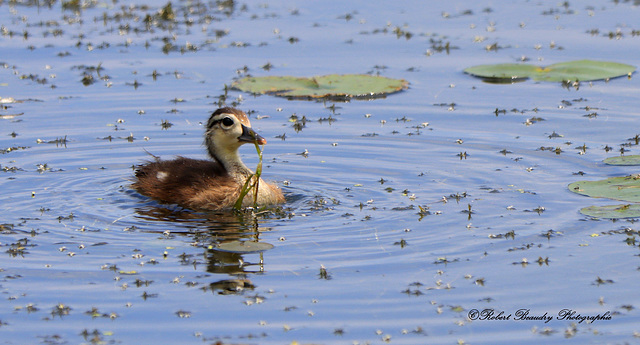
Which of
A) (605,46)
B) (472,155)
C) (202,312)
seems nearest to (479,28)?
(605,46)

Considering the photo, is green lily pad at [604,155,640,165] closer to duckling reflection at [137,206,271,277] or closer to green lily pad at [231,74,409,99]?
green lily pad at [231,74,409,99]

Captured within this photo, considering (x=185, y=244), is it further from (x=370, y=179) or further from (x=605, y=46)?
(x=605, y=46)

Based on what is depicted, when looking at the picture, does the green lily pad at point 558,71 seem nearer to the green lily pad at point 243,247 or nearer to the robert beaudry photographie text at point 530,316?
the green lily pad at point 243,247

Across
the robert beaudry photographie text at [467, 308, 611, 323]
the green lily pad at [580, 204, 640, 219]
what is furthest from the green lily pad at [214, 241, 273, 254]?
the green lily pad at [580, 204, 640, 219]

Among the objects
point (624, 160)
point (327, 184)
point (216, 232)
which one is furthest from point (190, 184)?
point (624, 160)

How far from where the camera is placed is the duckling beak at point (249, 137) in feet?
41.9

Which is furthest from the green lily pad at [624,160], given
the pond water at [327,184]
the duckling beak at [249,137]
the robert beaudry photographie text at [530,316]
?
the robert beaudry photographie text at [530,316]

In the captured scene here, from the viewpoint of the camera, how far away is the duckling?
12844 millimetres

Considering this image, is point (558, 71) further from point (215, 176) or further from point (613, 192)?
point (215, 176)

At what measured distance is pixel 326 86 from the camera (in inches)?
733

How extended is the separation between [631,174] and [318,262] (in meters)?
5.26

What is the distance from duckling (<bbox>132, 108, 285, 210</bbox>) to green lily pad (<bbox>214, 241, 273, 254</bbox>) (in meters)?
1.63

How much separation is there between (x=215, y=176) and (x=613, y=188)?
5.12 m

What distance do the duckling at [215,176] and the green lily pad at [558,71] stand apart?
773cm
